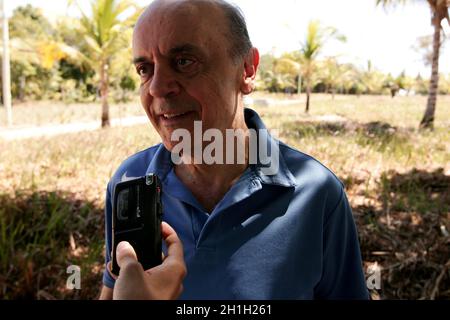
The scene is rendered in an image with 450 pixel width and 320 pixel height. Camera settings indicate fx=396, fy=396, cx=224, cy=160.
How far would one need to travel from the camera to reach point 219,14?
92 cm

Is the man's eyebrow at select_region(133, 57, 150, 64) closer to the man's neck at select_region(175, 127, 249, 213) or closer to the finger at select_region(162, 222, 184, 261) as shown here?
the man's neck at select_region(175, 127, 249, 213)

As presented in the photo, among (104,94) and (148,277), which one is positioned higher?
(104,94)

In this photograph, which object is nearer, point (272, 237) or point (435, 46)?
point (272, 237)

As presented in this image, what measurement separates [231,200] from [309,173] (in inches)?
8.6

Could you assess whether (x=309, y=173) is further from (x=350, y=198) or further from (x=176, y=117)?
(x=350, y=198)

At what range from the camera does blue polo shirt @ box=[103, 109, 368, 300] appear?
887mm

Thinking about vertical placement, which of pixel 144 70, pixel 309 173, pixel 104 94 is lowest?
pixel 309 173

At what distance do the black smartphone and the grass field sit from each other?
91cm

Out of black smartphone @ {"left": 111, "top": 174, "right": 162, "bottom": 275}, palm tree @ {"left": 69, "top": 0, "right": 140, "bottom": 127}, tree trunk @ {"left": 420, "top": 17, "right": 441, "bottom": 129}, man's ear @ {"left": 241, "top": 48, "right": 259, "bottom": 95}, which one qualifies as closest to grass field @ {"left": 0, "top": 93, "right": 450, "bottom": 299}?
tree trunk @ {"left": 420, "top": 17, "right": 441, "bottom": 129}

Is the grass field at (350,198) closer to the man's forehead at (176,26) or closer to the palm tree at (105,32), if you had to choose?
the man's forehead at (176,26)

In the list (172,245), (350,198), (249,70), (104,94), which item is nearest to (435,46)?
(350,198)

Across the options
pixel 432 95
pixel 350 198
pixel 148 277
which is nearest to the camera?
pixel 148 277

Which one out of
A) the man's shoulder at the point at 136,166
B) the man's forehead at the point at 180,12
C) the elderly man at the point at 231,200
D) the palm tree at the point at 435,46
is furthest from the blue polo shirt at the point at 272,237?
the palm tree at the point at 435,46
